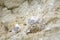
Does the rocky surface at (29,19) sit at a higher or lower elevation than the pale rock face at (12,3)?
lower

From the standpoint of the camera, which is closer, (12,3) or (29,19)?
(29,19)

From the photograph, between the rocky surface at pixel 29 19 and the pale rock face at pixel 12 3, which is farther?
the pale rock face at pixel 12 3

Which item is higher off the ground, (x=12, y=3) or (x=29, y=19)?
(x=12, y=3)

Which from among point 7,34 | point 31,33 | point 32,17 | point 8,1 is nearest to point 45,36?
point 31,33

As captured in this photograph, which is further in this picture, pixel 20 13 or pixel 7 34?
pixel 20 13

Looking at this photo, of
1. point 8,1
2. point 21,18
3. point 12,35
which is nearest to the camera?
point 12,35

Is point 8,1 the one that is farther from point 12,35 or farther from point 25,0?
point 12,35

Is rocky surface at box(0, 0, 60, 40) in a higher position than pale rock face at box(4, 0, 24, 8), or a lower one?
lower

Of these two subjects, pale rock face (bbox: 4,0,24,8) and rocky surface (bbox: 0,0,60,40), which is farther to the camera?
pale rock face (bbox: 4,0,24,8)
